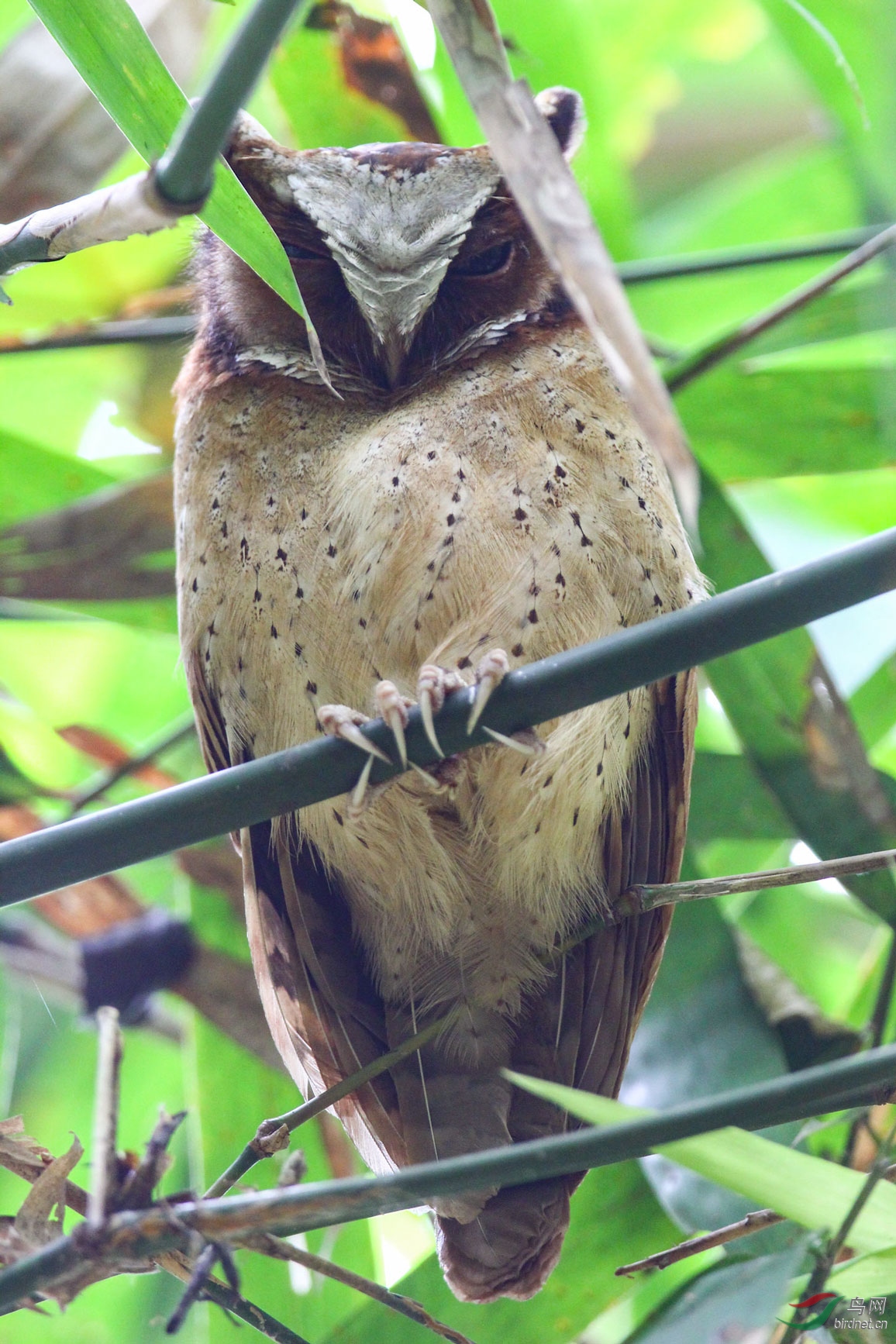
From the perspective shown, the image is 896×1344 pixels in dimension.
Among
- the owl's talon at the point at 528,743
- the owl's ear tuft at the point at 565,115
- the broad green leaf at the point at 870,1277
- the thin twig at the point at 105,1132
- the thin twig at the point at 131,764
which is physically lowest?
the broad green leaf at the point at 870,1277

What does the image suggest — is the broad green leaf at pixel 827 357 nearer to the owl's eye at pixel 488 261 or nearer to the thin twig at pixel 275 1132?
the owl's eye at pixel 488 261

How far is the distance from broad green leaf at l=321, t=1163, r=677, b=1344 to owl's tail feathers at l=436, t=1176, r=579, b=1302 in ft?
0.56

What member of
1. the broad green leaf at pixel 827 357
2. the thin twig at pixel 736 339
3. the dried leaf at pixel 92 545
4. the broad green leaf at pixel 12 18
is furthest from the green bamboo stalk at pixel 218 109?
the broad green leaf at pixel 12 18

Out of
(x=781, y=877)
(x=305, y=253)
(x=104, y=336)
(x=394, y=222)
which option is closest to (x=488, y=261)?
(x=394, y=222)

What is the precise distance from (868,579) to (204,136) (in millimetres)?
520

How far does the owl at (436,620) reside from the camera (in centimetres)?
172

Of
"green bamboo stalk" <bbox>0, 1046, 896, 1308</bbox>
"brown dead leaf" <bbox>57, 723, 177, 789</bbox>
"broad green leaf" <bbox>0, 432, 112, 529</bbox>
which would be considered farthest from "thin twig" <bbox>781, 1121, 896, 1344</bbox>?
"broad green leaf" <bbox>0, 432, 112, 529</bbox>

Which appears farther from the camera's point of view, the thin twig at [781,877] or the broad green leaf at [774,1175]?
the thin twig at [781,877]

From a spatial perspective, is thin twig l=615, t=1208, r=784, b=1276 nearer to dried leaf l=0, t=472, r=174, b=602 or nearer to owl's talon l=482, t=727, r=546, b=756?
owl's talon l=482, t=727, r=546, b=756

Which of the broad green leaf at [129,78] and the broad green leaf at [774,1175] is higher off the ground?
the broad green leaf at [129,78]

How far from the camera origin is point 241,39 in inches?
30.9

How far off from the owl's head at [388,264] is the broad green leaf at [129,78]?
84 cm

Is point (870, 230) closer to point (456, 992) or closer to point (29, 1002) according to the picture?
point (456, 992)

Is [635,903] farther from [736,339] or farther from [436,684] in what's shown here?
[736,339]
